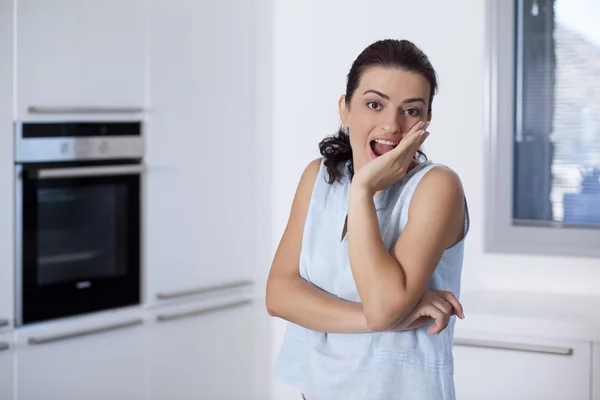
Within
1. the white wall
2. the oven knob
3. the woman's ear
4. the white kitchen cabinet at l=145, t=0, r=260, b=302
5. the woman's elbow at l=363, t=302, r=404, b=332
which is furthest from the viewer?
the white wall

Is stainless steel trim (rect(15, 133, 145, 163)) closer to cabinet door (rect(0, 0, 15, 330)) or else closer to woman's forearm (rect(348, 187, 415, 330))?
cabinet door (rect(0, 0, 15, 330))

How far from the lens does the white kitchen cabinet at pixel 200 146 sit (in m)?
3.14

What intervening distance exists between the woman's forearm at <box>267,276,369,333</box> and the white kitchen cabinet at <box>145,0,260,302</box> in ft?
5.25

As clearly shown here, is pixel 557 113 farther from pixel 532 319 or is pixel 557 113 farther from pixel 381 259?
pixel 381 259

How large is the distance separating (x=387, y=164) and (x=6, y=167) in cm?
162

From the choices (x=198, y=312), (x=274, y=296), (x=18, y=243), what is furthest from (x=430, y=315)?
(x=198, y=312)

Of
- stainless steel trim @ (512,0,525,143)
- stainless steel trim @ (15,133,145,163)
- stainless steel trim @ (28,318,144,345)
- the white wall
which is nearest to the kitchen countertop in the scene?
the white wall

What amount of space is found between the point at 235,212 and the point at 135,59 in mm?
750

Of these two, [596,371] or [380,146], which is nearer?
[380,146]

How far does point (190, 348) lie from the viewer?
3.30m

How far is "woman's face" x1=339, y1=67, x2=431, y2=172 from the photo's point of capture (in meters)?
1.44

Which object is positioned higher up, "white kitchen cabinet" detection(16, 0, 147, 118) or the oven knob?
"white kitchen cabinet" detection(16, 0, 147, 118)

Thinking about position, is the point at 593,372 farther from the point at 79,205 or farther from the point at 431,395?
the point at 79,205

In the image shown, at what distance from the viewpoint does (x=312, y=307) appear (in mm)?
1486
